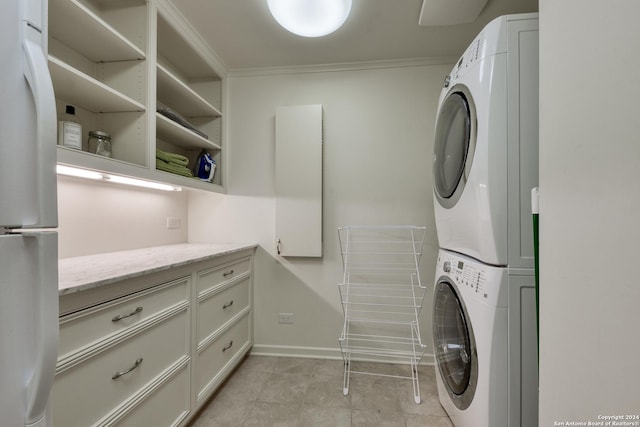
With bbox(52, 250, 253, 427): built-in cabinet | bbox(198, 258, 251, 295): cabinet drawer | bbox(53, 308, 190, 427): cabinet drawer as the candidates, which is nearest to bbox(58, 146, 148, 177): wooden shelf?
bbox(52, 250, 253, 427): built-in cabinet

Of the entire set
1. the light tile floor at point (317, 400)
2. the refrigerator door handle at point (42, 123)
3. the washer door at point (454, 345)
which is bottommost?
the light tile floor at point (317, 400)

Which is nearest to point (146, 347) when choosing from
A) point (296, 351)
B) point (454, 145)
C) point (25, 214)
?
point (25, 214)

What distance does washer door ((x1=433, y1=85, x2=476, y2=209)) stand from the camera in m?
1.17

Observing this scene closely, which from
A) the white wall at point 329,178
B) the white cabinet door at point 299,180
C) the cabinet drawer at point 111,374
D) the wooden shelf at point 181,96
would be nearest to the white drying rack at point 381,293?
the white wall at point 329,178

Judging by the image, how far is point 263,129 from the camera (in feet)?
7.49

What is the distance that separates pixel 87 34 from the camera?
1259 millimetres

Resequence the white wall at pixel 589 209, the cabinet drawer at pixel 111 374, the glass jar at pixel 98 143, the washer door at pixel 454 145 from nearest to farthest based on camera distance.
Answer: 1. the white wall at pixel 589 209
2. the cabinet drawer at pixel 111 374
3. the washer door at pixel 454 145
4. the glass jar at pixel 98 143

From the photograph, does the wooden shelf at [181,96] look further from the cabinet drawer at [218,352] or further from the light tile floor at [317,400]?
the light tile floor at [317,400]

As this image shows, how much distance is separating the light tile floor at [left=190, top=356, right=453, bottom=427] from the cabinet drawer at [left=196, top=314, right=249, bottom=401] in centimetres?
19

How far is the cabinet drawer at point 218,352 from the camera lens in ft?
4.88

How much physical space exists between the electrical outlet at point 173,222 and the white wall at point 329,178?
0.15 metres

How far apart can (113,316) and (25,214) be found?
23.5 inches

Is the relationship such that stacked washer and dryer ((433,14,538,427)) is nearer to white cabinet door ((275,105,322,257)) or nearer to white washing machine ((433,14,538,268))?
white washing machine ((433,14,538,268))

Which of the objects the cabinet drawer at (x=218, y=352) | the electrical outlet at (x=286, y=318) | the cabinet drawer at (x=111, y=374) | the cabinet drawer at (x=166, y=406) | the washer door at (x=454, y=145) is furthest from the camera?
the electrical outlet at (x=286, y=318)
